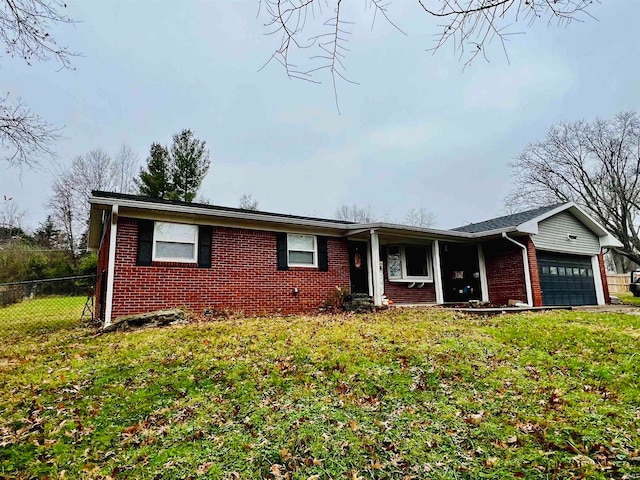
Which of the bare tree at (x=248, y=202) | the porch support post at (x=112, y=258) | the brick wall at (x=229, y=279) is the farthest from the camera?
the bare tree at (x=248, y=202)

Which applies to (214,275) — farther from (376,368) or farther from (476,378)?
(476,378)

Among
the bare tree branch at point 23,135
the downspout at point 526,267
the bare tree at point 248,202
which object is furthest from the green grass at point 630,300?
the bare tree at point 248,202

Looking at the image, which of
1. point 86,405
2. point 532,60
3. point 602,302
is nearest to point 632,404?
point 532,60

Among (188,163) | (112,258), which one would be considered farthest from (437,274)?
(188,163)

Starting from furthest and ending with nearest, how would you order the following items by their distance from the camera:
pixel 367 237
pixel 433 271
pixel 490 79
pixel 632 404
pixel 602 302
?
pixel 602 302 → pixel 433 271 → pixel 367 237 → pixel 632 404 → pixel 490 79

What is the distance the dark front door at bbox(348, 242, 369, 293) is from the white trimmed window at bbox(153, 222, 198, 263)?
4.79 metres

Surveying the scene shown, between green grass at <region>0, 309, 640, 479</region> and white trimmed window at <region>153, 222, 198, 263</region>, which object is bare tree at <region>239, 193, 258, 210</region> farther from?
green grass at <region>0, 309, 640, 479</region>

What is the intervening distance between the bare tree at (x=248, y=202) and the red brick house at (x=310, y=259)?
1734cm

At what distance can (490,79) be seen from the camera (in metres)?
3.12

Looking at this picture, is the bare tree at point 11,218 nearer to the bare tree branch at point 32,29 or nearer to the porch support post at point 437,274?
the bare tree branch at point 32,29

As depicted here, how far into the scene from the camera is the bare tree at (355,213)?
136 ft

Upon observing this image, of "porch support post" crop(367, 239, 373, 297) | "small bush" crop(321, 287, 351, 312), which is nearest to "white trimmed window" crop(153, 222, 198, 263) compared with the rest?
"small bush" crop(321, 287, 351, 312)

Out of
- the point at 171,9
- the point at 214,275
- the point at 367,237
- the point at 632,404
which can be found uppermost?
the point at 171,9

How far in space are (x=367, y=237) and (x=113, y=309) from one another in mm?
7174
